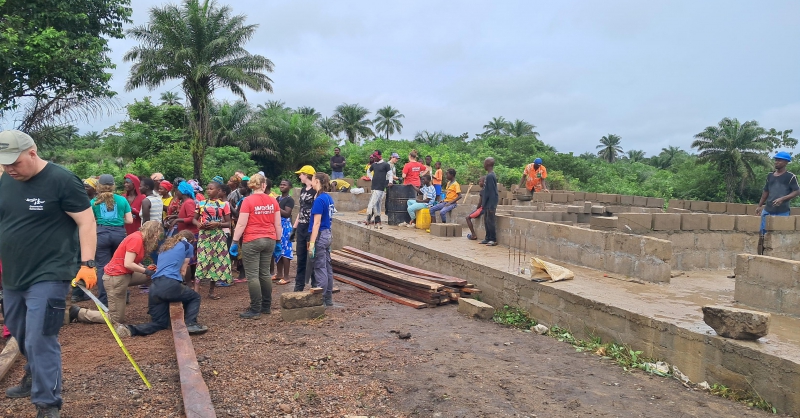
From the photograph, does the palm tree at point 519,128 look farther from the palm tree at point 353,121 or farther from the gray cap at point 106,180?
the gray cap at point 106,180

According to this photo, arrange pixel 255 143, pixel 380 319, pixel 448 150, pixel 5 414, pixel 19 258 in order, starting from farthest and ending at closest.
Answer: pixel 448 150
pixel 255 143
pixel 380 319
pixel 5 414
pixel 19 258

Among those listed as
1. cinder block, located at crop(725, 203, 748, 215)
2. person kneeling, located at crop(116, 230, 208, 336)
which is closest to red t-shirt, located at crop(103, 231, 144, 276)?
person kneeling, located at crop(116, 230, 208, 336)

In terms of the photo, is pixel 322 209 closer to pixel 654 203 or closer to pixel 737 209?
Answer: pixel 737 209

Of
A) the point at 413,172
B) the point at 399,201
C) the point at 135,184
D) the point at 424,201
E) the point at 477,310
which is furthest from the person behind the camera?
the point at 424,201

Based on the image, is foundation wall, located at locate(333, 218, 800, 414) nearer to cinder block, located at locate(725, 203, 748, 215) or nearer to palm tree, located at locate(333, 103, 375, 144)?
cinder block, located at locate(725, 203, 748, 215)

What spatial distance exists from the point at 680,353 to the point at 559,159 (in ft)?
110

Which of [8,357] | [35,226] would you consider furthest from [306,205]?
[35,226]

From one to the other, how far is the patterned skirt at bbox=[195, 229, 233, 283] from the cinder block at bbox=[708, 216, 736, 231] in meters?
7.84

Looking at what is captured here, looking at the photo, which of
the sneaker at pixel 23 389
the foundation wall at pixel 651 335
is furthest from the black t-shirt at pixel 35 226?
the foundation wall at pixel 651 335

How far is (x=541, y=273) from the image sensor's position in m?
7.36

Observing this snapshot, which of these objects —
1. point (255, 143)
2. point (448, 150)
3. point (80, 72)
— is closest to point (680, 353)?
point (80, 72)

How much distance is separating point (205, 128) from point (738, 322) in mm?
22353

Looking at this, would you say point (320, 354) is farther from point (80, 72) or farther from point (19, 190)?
point (80, 72)

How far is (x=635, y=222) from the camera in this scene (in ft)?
31.2
